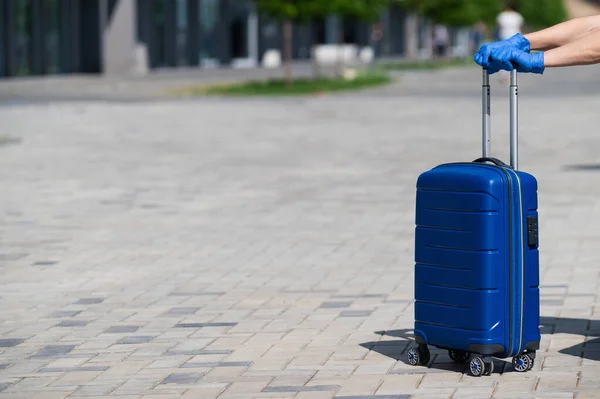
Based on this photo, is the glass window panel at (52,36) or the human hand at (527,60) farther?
the glass window panel at (52,36)

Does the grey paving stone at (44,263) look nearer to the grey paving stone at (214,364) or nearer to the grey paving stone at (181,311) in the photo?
the grey paving stone at (181,311)

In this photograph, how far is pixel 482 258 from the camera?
5.92 metres

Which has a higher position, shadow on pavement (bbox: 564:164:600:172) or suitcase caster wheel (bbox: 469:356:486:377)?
suitcase caster wheel (bbox: 469:356:486:377)

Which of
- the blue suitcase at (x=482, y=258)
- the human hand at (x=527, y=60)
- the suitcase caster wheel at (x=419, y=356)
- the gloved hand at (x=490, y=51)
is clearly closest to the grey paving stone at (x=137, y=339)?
the suitcase caster wheel at (x=419, y=356)

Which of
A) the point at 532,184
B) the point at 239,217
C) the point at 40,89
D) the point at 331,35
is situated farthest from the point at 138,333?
the point at 331,35

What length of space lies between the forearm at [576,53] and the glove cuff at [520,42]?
7.1 inches

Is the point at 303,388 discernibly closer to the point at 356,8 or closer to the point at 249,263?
the point at 249,263

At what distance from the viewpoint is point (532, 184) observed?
237 inches

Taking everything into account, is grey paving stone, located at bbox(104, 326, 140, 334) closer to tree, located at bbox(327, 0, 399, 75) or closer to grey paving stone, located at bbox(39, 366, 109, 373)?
grey paving stone, located at bbox(39, 366, 109, 373)

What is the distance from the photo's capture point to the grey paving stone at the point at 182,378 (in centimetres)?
603

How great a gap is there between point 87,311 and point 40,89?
2743 cm

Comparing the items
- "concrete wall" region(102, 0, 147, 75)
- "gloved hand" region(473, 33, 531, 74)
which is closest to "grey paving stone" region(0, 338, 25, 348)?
"gloved hand" region(473, 33, 531, 74)

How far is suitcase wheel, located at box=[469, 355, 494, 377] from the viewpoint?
6.00 meters

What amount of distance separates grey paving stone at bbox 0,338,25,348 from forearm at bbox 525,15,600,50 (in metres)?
2.85
